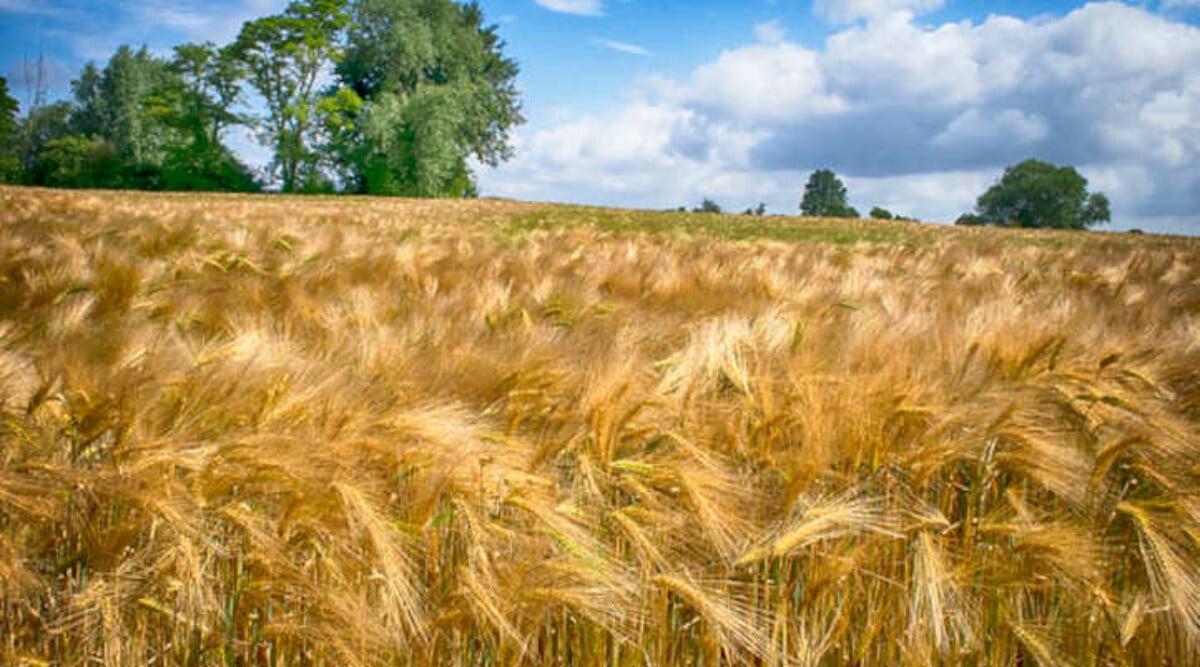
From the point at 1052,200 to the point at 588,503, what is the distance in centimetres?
9107

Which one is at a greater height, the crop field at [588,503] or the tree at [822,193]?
the tree at [822,193]

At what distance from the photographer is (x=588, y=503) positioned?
1.29 meters

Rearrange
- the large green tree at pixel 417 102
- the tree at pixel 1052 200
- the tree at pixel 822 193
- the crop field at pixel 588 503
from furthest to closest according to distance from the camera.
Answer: the tree at pixel 822 193 < the tree at pixel 1052 200 < the large green tree at pixel 417 102 < the crop field at pixel 588 503

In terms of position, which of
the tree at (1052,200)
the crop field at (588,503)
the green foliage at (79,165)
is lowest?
the crop field at (588,503)

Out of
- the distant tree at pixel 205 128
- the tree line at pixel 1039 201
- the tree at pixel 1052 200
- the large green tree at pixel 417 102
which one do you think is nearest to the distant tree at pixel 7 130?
the distant tree at pixel 205 128

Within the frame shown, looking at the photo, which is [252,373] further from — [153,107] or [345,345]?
[153,107]

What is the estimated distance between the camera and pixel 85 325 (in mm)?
2010

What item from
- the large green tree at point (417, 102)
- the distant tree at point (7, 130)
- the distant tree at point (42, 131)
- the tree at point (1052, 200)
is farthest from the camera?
the tree at point (1052, 200)

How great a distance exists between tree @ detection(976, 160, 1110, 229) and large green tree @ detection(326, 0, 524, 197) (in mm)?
57491

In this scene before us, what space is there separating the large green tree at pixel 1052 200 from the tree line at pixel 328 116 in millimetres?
59600

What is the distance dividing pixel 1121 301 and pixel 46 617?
13.8 feet

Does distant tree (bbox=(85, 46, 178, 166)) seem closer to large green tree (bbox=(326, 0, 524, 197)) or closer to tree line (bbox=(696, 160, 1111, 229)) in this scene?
large green tree (bbox=(326, 0, 524, 197))

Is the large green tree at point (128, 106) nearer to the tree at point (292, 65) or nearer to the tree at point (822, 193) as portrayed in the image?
the tree at point (292, 65)

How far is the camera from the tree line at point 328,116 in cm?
4056
